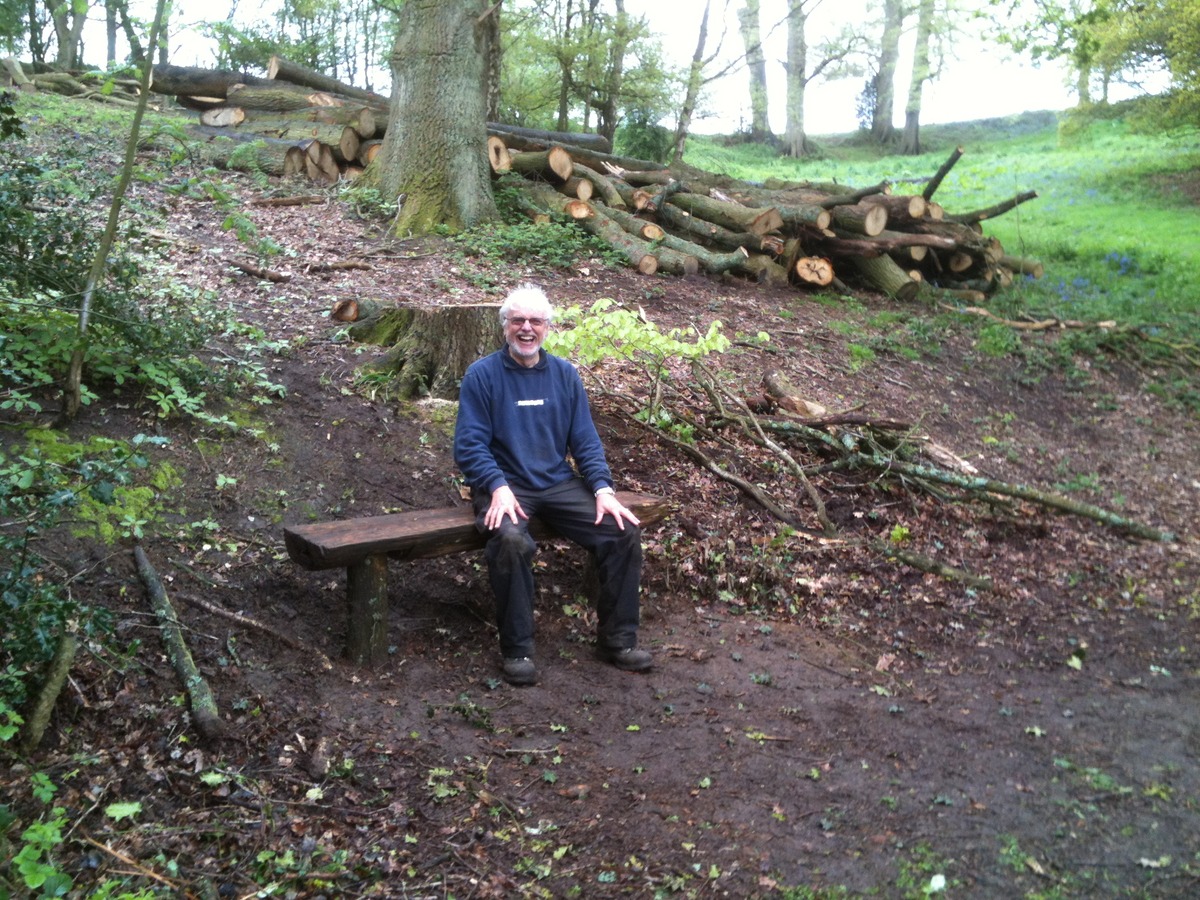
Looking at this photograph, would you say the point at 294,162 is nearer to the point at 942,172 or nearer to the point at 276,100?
the point at 276,100

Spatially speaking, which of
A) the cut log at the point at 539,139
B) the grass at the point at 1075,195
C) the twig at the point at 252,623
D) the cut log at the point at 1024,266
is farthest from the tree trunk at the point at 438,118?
the cut log at the point at 1024,266

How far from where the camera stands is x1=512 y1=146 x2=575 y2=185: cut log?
39.1 feet

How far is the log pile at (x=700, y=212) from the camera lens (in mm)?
11508

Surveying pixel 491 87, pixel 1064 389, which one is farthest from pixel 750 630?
pixel 491 87

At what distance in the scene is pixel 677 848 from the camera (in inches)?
124

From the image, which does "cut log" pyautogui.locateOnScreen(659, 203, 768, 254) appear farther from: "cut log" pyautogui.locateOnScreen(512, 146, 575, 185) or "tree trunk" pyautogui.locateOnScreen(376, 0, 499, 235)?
"tree trunk" pyautogui.locateOnScreen(376, 0, 499, 235)

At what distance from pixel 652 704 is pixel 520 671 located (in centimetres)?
58

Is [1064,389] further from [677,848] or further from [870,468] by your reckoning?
[677,848]

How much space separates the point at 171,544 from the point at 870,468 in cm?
456

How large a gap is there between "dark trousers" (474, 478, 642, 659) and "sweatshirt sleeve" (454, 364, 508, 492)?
91mm

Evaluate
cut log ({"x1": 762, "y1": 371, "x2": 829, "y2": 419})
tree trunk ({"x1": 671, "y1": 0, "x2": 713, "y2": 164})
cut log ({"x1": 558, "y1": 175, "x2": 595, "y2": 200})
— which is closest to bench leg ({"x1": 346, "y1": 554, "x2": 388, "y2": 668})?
cut log ({"x1": 762, "y1": 371, "x2": 829, "y2": 419})

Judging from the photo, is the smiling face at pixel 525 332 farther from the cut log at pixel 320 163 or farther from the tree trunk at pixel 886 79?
the tree trunk at pixel 886 79

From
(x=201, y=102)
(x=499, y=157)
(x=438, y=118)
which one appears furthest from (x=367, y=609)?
(x=201, y=102)

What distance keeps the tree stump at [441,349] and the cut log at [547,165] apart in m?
6.12
